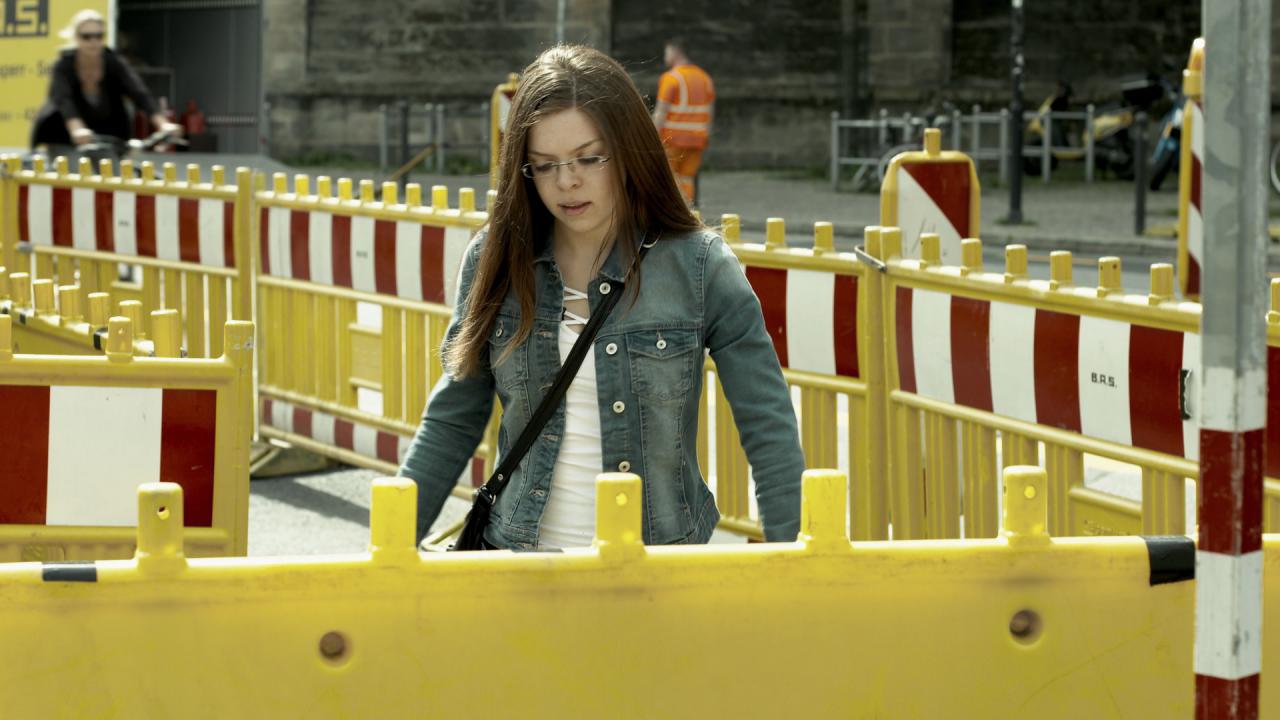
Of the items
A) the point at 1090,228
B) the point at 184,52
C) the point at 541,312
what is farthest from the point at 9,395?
the point at 184,52

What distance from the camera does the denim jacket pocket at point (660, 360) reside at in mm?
3514

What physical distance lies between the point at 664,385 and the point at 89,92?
427 inches

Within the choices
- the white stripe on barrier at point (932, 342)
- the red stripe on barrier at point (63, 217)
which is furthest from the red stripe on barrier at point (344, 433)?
the white stripe on barrier at point (932, 342)

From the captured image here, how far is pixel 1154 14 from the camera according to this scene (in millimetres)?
26922

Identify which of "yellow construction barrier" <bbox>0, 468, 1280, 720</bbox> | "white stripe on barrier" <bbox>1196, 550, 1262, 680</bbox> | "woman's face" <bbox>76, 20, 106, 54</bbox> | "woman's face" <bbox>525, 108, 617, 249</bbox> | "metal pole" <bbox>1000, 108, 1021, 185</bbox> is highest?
"woman's face" <bbox>76, 20, 106, 54</bbox>

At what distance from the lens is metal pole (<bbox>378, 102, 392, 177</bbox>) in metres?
27.3

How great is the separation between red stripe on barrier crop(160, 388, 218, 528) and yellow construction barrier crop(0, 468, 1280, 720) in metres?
1.57

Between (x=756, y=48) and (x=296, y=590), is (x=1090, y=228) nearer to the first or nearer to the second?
(x=756, y=48)

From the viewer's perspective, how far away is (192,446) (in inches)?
180

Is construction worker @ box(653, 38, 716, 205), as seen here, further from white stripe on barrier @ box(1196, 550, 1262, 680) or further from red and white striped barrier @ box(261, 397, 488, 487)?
white stripe on barrier @ box(1196, 550, 1262, 680)

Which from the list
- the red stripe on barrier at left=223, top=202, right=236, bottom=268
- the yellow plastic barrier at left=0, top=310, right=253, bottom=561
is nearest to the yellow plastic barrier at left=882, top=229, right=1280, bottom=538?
the yellow plastic barrier at left=0, top=310, right=253, bottom=561

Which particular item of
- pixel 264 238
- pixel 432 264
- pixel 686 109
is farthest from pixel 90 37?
pixel 432 264

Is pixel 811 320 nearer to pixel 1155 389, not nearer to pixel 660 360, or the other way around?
pixel 1155 389

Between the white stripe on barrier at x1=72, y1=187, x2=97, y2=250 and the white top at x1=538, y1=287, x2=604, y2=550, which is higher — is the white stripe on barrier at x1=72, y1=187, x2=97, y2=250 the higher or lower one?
the higher one
